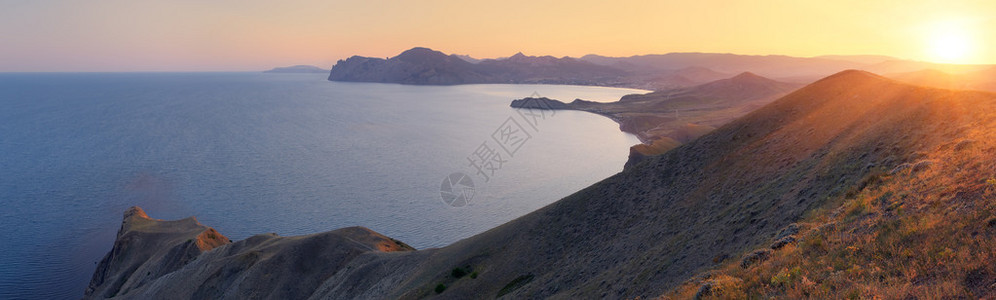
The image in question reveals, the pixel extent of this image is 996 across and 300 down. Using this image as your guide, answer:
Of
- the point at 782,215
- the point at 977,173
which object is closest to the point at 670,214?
the point at 782,215

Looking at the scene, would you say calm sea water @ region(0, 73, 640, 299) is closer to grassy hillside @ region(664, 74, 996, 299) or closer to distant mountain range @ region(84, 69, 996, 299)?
distant mountain range @ region(84, 69, 996, 299)

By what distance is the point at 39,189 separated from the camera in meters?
88.2

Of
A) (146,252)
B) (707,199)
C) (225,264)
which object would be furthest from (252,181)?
(707,199)

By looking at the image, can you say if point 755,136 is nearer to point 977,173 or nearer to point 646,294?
point 977,173

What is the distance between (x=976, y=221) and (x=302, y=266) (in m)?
50.7

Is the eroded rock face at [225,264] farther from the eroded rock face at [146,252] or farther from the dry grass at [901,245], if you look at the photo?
the dry grass at [901,245]

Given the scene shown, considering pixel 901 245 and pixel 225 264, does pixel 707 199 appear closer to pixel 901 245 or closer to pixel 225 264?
pixel 901 245

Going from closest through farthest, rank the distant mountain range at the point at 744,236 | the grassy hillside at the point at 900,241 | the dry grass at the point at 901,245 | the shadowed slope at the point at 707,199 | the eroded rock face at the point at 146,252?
the dry grass at the point at 901,245, the grassy hillside at the point at 900,241, the distant mountain range at the point at 744,236, the shadowed slope at the point at 707,199, the eroded rock face at the point at 146,252

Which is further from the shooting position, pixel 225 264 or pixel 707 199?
pixel 225 264

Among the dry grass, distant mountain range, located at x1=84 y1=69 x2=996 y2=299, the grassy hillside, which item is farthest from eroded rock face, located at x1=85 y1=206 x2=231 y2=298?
the grassy hillside

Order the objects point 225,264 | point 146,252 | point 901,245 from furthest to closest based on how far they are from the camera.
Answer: point 146,252 → point 225,264 → point 901,245

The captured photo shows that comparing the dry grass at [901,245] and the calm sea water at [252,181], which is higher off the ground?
the dry grass at [901,245]

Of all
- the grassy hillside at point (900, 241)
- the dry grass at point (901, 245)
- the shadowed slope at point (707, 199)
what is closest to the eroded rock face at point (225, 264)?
the shadowed slope at point (707, 199)

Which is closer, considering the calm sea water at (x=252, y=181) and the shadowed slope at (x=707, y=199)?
the shadowed slope at (x=707, y=199)
